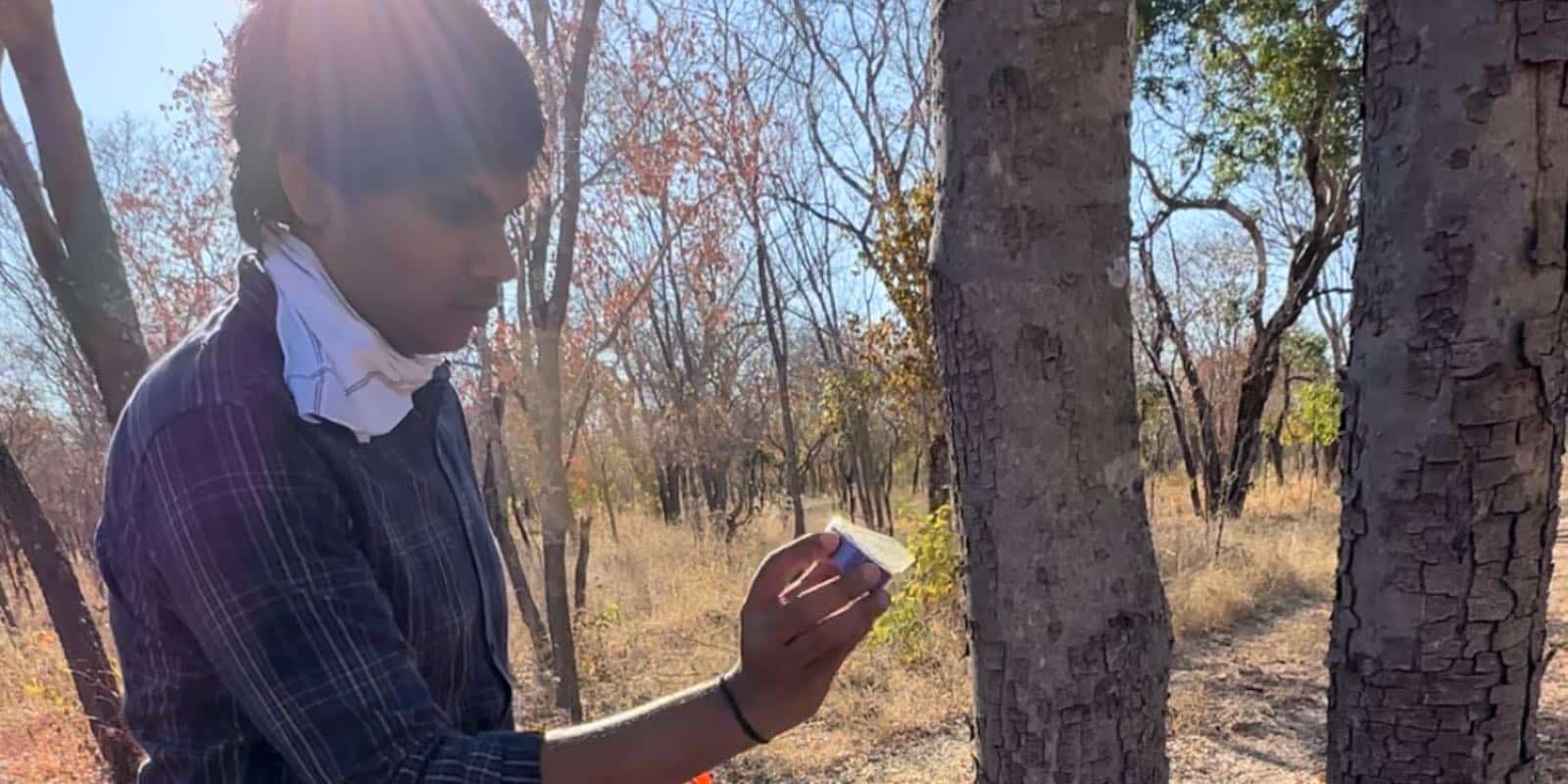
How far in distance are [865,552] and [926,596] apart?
186 inches

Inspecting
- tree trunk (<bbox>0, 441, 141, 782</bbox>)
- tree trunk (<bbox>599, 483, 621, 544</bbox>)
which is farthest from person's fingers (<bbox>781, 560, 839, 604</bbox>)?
tree trunk (<bbox>599, 483, 621, 544</bbox>)

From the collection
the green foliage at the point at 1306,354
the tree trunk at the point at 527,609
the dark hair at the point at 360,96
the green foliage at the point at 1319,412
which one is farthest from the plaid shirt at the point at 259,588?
the green foliage at the point at 1306,354

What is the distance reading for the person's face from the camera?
0.81 metres

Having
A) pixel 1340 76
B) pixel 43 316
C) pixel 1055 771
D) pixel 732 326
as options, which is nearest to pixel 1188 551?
pixel 1340 76

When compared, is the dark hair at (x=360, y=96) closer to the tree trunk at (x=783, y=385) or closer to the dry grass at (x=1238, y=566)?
the dry grass at (x=1238, y=566)

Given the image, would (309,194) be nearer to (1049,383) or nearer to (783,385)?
(1049,383)

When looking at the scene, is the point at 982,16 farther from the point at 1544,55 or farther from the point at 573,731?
the point at 573,731

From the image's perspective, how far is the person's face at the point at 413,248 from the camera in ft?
2.66

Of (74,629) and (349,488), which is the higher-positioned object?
(349,488)

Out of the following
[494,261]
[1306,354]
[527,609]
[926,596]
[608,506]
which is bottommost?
[608,506]

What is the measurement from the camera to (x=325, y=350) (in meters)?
→ 0.79

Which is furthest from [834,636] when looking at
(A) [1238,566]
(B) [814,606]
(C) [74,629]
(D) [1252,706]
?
(A) [1238,566]

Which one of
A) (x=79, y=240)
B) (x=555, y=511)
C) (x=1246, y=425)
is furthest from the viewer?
(x=1246, y=425)

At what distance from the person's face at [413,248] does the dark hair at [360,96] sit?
0.05 feet
